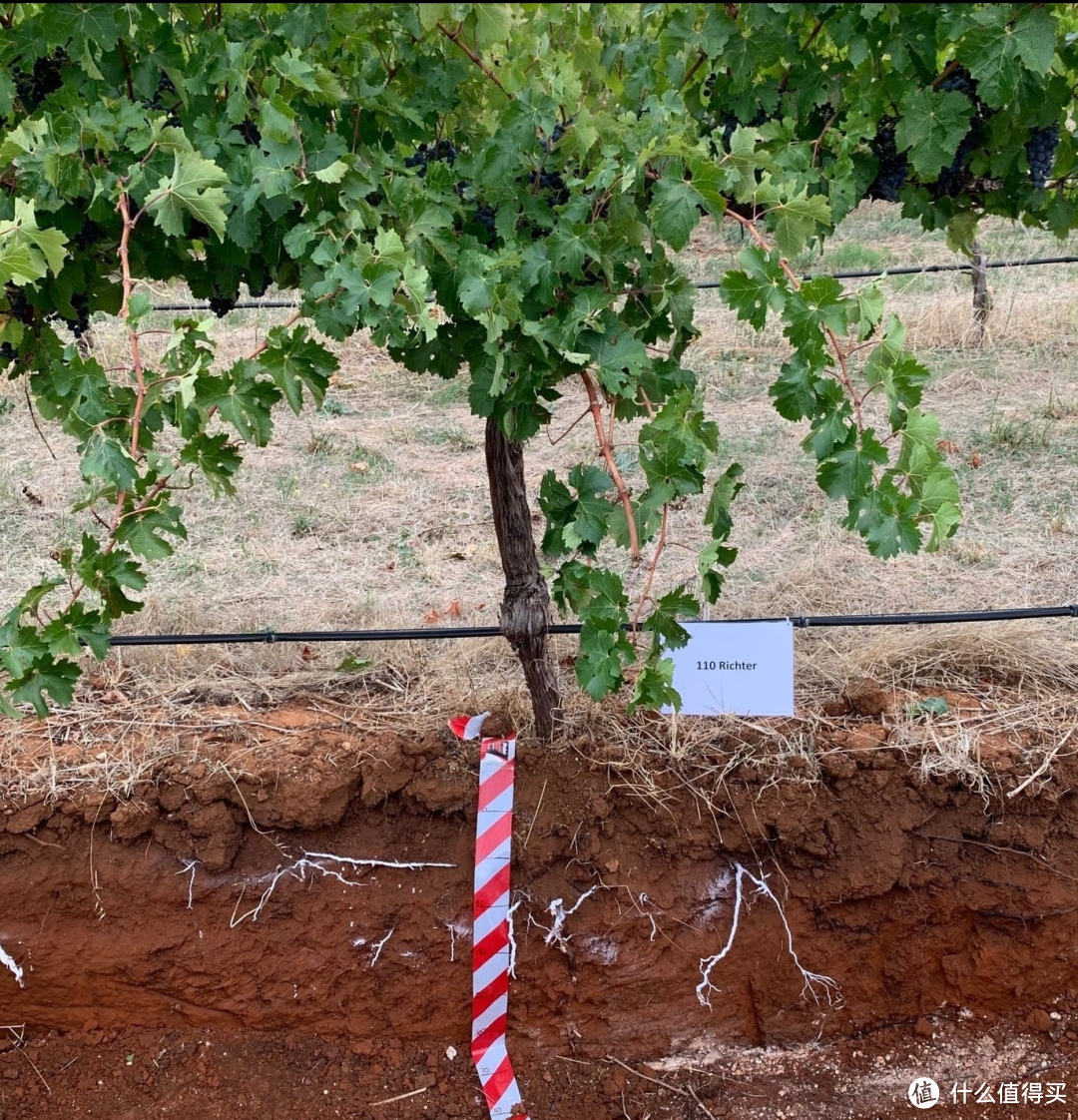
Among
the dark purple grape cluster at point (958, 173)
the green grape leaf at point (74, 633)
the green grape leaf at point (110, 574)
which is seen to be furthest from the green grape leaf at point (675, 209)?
the green grape leaf at point (74, 633)

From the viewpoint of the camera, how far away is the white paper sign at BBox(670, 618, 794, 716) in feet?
8.29

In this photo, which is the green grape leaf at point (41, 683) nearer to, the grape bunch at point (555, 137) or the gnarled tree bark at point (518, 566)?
the gnarled tree bark at point (518, 566)

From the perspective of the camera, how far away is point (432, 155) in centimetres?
210

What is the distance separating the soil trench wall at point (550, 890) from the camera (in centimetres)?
256

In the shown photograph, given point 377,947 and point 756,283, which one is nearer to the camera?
point 756,283

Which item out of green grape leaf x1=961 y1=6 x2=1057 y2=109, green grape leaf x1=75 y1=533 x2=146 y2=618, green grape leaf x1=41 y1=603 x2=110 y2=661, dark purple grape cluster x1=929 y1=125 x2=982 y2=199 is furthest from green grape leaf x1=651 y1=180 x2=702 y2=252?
green grape leaf x1=41 y1=603 x2=110 y2=661

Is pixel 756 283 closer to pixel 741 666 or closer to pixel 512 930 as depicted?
pixel 741 666

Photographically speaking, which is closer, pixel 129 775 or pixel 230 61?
pixel 230 61

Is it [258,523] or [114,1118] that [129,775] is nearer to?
[114,1118]

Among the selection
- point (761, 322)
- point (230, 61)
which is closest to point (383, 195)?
point (230, 61)

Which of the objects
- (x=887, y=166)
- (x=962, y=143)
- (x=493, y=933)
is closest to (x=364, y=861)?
(x=493, y=933)

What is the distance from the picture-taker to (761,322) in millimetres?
1723

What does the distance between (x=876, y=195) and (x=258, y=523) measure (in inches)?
96.5

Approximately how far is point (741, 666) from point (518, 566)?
553 mm
